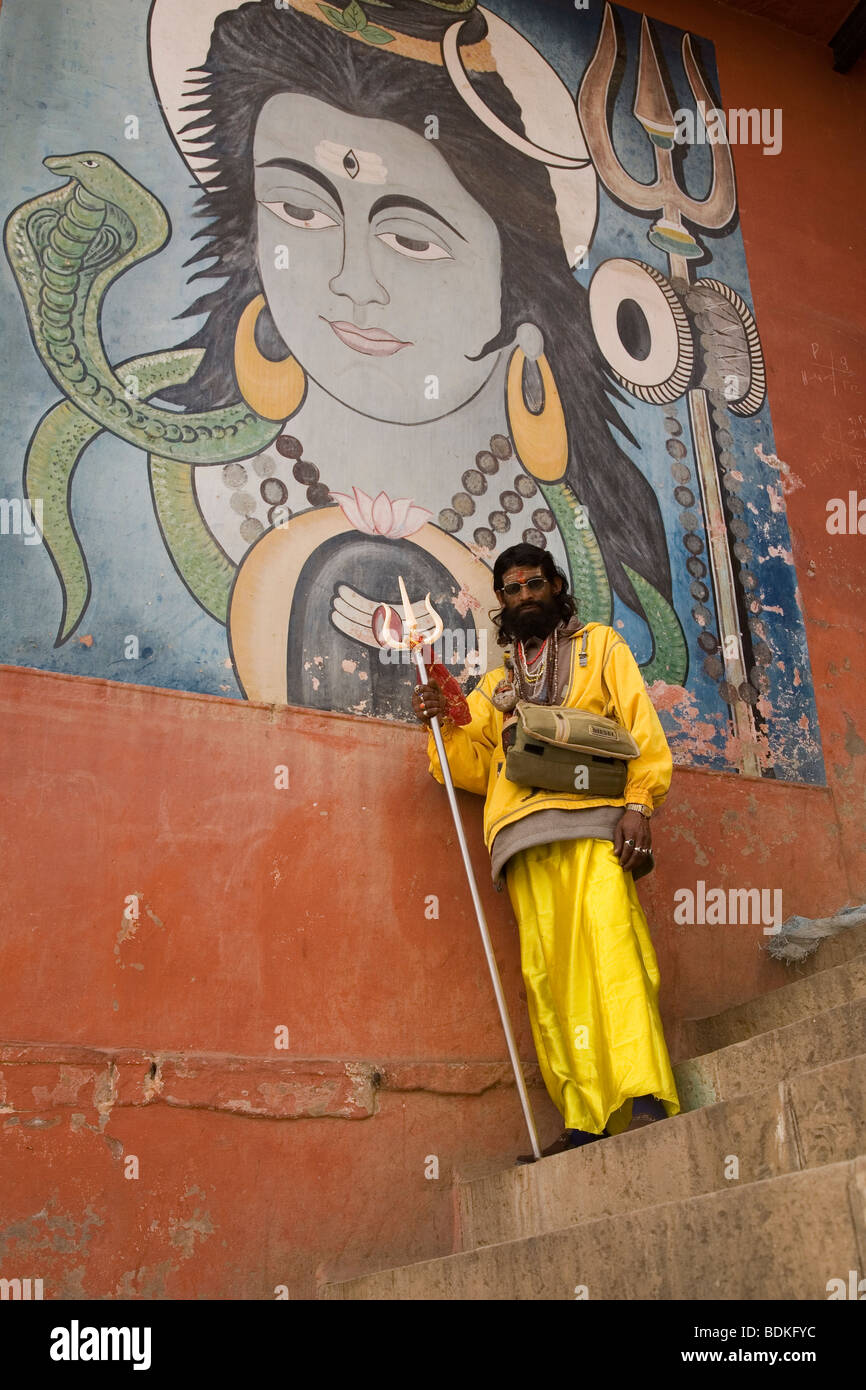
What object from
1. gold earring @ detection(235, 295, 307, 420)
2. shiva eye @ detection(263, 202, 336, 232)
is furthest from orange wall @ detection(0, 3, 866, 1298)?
shiva eye @ detection(263, 202, 336, 232)

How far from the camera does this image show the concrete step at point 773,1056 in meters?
3.20

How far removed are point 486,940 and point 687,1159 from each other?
105 cm

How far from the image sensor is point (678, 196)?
6340 millimetres

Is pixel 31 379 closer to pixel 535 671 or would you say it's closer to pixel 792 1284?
pixel 535 671

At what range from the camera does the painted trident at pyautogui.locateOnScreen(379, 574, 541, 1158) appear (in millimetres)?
3775

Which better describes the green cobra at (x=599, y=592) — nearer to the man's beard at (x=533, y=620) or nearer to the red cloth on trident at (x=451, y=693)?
the man's beard at (x=533, y=620)

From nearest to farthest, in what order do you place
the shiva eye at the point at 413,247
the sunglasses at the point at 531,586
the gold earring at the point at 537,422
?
the sunglasses at the point at 531,586, the gold earring at the point at 537,422, the shiva eye at the point at 413,247

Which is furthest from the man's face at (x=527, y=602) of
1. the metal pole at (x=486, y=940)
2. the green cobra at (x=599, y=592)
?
the green cobra at (x=599, y=592)

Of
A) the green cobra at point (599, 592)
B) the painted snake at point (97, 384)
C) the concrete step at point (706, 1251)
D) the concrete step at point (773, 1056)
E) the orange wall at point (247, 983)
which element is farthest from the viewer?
the green cobra at point (599, 592)

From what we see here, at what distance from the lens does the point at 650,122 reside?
643cm

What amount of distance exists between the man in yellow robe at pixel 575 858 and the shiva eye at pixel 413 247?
1628 millimetres

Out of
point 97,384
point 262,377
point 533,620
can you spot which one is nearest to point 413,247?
point 262,377

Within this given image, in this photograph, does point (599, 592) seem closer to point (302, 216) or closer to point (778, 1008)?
point (778, 1008)

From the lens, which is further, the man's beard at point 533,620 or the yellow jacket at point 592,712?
the man's beard at point 533,620
